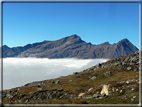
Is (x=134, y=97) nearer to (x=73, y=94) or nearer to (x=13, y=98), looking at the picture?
(x=73, y=94)

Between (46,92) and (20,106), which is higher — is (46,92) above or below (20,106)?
below

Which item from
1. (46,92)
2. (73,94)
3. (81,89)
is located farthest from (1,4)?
(46,92)

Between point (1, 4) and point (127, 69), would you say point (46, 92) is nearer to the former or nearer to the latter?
point (127, 69)

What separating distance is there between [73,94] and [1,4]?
68.3 meters

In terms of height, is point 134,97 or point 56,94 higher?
point 134,97

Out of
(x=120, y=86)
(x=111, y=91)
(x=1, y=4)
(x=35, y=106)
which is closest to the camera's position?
(x=1, y=4)

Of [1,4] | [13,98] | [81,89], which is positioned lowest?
[13,98]

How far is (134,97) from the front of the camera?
128ft

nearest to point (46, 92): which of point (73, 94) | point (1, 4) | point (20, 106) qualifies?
point (73, 94)

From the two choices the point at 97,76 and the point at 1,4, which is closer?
the point at 1,4

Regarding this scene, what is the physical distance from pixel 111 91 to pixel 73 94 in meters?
33.1

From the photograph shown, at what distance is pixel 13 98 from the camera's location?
92250mm

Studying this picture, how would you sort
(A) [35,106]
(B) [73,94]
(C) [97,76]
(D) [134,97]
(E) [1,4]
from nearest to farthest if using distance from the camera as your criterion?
1. (E) [1,4]
2. (A) [35,106]
3. (D) [134,97]
4. (B) [73,94]
5. (C) [97,76]

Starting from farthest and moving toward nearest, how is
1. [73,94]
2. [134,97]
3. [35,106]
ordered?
[73,94] < [134,97] < [35,106]
